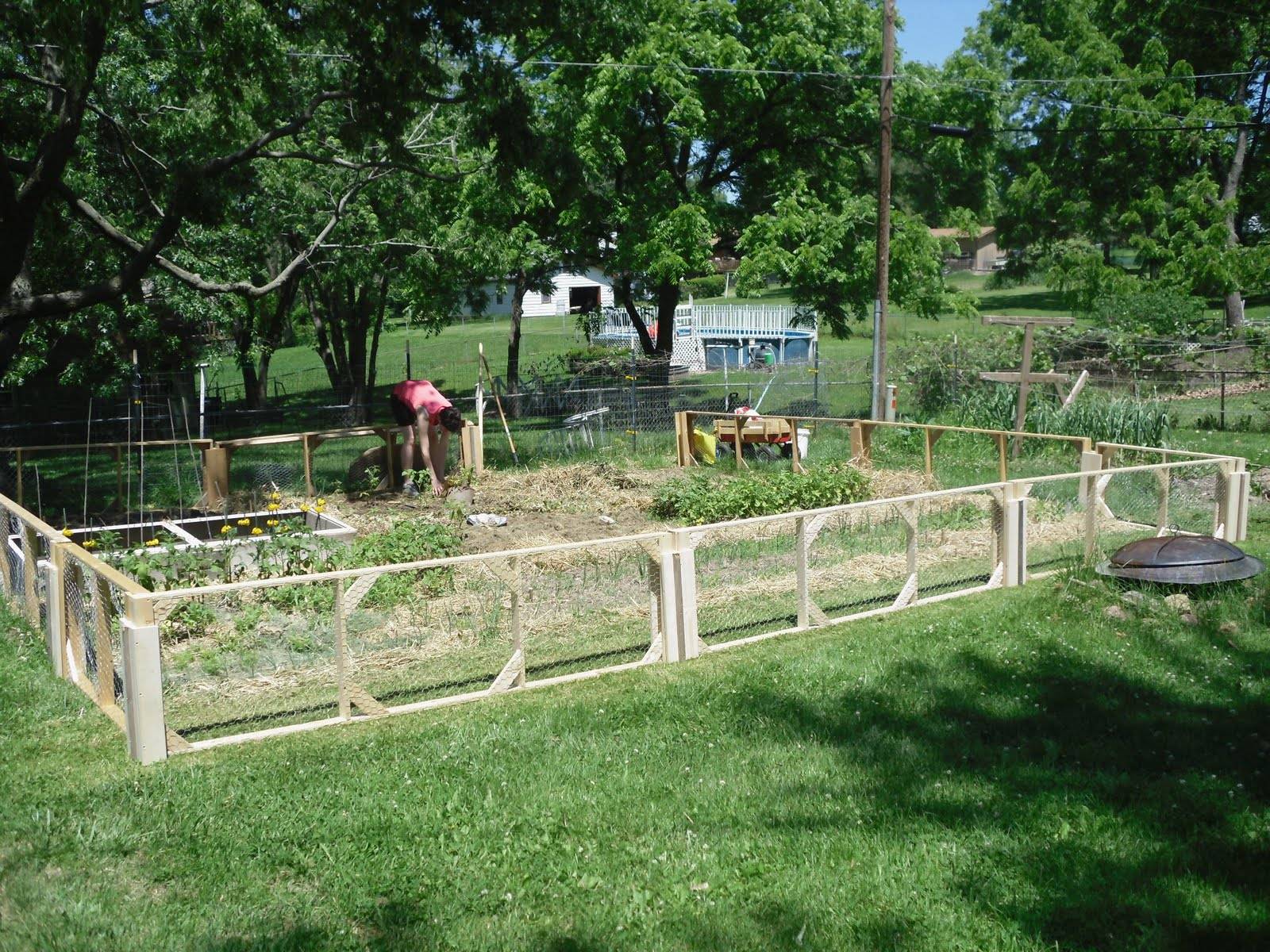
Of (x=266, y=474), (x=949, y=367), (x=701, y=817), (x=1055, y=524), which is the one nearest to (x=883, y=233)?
(x=949, y=367)

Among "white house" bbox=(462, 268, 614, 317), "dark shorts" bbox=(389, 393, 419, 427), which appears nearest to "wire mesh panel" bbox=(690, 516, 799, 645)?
"dark shorts" bbox=(389, 393, 419, 427)

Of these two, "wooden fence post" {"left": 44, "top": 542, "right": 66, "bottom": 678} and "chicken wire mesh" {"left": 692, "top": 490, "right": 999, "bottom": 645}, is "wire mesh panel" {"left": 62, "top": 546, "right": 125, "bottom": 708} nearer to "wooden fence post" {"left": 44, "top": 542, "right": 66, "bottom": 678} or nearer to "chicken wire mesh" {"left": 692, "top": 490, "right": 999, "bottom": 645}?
"wooden fence post" {"left": 44, "top": 542, "right": 66, "bottom": 678}

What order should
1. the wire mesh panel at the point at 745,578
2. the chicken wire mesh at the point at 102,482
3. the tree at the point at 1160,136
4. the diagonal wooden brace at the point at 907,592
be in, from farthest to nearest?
1. the tree at the point at 1160,136
2. the chicken wire mesh at the point at 102,482
3. the diagonal wooden brace at the point at 907,592
4. the wire mesh panel at the point at 745,578

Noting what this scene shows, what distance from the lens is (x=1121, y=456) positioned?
40.4 feet

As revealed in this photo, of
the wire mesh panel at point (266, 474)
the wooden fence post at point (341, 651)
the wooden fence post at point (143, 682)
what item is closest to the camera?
the wooden fence post at point (143, 682)

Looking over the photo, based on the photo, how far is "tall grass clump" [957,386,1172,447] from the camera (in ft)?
56.1

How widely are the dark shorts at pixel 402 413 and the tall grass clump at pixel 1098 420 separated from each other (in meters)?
9.24

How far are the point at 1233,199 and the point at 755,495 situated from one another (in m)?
27.0

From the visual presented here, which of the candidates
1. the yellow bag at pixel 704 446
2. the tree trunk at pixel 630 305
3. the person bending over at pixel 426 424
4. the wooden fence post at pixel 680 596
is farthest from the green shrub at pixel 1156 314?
the wooden fence post at pixel 680 596

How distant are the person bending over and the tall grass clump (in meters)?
8.81

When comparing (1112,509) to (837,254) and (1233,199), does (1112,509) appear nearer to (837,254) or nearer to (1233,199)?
(837,254)

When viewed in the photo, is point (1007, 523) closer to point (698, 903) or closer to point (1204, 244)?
point (698, 903)

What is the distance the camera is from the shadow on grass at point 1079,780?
14.4ft

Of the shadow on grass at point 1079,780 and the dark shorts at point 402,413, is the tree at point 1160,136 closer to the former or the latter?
the dark shorts at point 402,413
